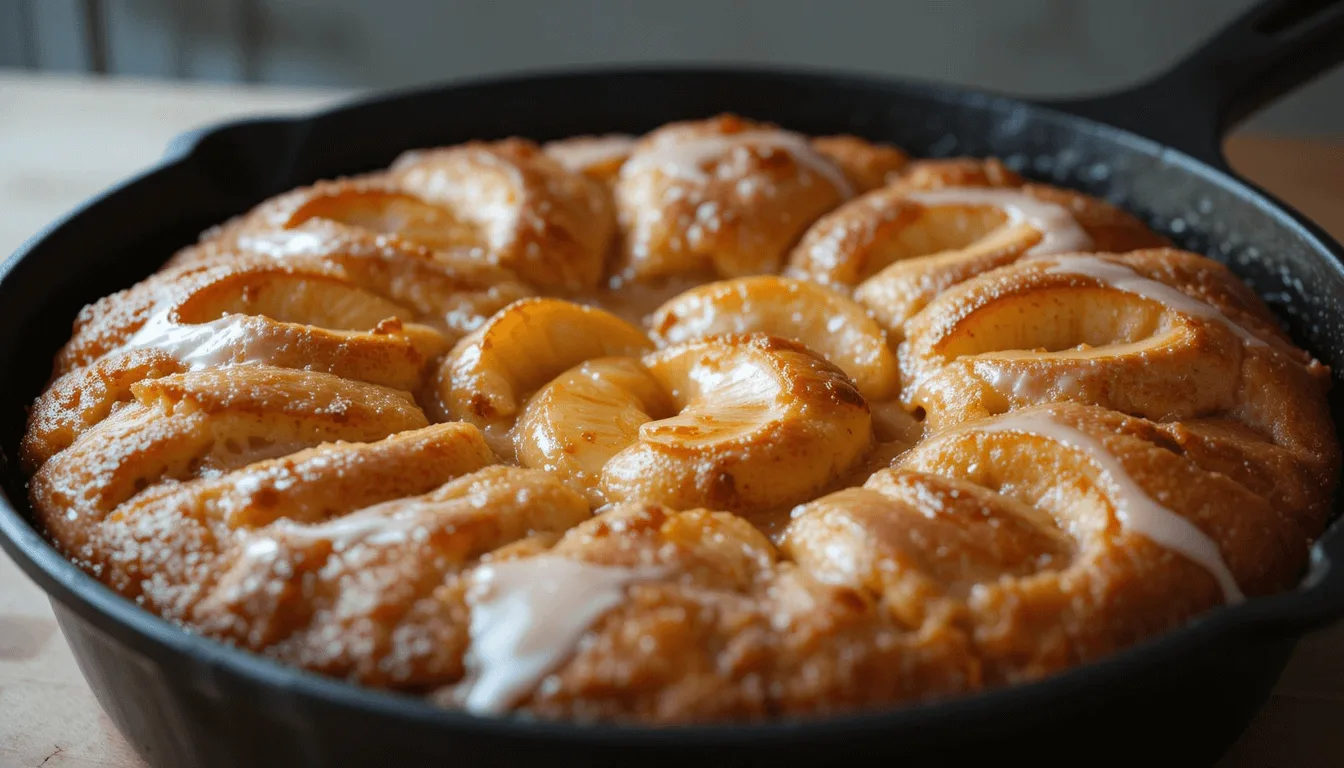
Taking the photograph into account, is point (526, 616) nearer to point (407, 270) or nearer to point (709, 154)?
point (407, 270)

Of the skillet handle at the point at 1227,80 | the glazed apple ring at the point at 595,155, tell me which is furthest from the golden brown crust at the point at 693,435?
the skillet handle at the point at 1227,80

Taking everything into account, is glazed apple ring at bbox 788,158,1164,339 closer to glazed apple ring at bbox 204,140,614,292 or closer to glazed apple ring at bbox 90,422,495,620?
glazed apple ring at bbox 204,140,614,292

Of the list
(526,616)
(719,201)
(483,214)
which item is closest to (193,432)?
(526,616)

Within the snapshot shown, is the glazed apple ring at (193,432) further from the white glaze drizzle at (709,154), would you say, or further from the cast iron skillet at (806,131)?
the white glaze drizzle at (709,154)

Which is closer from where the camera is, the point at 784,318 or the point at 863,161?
the point at 784,318

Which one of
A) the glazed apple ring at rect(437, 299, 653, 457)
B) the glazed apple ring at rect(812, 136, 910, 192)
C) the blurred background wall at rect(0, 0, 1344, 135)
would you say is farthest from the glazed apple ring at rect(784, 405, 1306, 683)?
the blurred background wall at rect(0, 0, 1344, 135)

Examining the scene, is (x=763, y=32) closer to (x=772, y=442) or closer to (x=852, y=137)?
(x=852, y=137)
